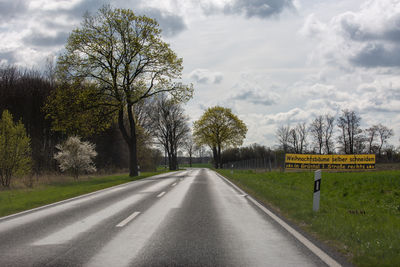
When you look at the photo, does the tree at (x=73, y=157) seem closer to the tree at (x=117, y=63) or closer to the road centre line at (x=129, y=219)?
the tree at (x=117, y=63)

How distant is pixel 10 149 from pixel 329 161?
29.2m

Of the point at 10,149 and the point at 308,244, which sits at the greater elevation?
the point at 10,149

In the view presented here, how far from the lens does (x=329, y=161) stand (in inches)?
1401

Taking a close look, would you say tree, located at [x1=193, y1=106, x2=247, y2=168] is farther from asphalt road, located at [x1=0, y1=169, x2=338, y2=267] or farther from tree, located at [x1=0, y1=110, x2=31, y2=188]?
asphalt road, located at [x1=0, y1=169, x2=338, y2=267]

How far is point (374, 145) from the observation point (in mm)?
68875

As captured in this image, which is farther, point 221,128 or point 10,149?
point 221,128

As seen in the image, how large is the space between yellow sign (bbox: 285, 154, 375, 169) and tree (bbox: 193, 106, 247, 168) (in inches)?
1032

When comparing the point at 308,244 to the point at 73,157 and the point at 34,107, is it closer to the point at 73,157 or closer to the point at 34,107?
the point at 73,157

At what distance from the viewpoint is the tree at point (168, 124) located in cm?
5747

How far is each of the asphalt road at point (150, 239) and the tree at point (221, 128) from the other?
171 ft

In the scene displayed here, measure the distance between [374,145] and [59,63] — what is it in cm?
6306

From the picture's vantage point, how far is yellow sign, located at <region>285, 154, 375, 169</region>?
114 ft

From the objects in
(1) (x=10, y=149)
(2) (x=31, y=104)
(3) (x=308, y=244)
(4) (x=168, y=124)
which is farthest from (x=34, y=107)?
(3) (x=308, y=244)

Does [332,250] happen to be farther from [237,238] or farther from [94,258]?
[94,258]
